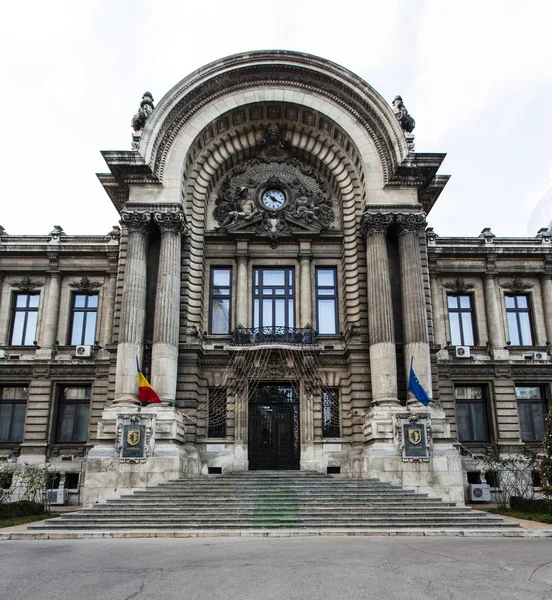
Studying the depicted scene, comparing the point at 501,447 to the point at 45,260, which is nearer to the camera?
the point at 501,447

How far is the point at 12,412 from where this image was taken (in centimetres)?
3119

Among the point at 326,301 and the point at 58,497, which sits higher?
the point at 326,301

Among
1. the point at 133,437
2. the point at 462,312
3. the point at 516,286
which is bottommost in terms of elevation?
→ the point at 133,437

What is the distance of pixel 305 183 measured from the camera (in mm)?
29766

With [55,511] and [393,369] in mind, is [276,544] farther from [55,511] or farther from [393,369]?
[55,511]

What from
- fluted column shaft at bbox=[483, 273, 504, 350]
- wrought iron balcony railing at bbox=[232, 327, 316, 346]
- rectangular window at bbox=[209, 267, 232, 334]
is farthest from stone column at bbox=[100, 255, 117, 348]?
fluted column shaft at bbox=[483, 273, 504, 350]

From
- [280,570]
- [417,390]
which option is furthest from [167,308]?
[280,570]

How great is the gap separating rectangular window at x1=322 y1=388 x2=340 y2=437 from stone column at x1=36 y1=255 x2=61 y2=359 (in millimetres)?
15137

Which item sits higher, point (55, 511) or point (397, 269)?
point (397, 269)

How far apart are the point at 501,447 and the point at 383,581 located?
917 inches

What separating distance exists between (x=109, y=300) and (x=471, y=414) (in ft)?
67.9

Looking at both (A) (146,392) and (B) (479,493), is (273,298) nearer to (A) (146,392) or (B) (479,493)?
(A) (146,392)

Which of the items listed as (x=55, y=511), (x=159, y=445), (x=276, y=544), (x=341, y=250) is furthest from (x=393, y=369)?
(x=55, y=511)

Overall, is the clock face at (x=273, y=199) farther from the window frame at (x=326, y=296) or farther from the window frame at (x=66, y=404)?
the window frame at (x=66, y=404)
